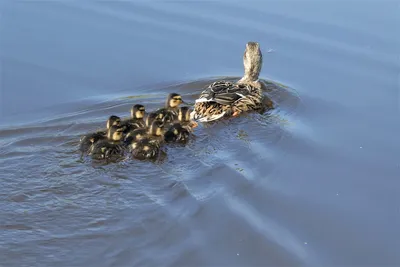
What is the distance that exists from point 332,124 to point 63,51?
2.92 metres

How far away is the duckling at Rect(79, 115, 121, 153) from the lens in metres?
6.00

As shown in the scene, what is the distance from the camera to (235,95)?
7203 millimetres

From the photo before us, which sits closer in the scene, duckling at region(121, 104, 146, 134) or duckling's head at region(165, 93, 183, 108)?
duckling at region(121, 104, 146, 134)

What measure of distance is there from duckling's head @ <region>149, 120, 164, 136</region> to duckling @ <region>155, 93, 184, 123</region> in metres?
0.20

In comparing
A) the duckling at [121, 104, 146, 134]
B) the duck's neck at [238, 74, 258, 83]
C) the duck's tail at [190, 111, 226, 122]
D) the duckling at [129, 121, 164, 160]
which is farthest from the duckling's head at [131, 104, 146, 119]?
the duck's neck at [238, 74, 258, 83]

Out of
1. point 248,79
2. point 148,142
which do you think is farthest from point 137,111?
point 248,79

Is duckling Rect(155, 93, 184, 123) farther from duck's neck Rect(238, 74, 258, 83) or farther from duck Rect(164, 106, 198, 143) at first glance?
duck's neck Rect(238, 74, 258, 83)

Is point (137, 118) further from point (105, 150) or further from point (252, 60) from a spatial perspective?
point (252, 60)

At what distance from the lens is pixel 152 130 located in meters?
6.39

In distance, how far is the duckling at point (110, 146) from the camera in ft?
19.3

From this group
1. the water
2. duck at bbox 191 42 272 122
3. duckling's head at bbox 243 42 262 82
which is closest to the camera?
the water

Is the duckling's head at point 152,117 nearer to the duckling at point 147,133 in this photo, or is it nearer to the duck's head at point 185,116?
the duckling at point 147,133

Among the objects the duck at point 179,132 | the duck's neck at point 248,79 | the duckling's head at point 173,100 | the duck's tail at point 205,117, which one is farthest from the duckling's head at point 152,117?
the duck's neck at point 248,79

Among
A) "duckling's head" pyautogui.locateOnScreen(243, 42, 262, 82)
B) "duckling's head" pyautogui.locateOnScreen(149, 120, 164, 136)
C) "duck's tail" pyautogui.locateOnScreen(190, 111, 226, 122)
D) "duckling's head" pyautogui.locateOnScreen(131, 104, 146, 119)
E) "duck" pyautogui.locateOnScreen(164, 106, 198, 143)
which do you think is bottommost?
"duck's tail" pyautogui.locateOnScreen(190, 111, 226, 122)
